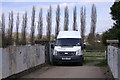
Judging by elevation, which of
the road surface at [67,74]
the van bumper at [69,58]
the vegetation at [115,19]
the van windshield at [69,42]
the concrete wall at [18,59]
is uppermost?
the vegetation at [115,19]

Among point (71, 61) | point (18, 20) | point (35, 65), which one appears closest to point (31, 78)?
point (35, 65)

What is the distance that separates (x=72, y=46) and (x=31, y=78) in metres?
10.6

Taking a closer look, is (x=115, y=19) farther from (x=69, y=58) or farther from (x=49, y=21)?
(x=49, y=21)

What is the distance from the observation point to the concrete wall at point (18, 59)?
42.2ft

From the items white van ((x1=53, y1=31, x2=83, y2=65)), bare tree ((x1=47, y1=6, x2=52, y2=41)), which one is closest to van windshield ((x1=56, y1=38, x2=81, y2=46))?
white van ((x1=53, y1=31, x2=83, y2=65))

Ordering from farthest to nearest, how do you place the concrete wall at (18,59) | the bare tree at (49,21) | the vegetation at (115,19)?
1. the bare tree at (49,21)
2. the vegetation at (115,19)
3. the concrete wall at (18,59)

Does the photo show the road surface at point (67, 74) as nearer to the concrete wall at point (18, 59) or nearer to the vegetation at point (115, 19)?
the concrete wall at point (18, 59)

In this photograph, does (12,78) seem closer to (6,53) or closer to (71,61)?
(6,53)

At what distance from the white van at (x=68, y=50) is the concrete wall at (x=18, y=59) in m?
2.87

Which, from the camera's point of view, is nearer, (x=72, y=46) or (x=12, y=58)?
(x=12, y=58)

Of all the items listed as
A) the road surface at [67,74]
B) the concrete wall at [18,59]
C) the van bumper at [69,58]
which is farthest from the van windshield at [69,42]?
the road surface at [67,74]

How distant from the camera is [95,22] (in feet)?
221

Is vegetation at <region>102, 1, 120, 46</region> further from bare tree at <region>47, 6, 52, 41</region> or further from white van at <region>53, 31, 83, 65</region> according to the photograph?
bare tree at <region>47, 6, 52, 41</region>

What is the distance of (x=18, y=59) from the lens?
1548cm
